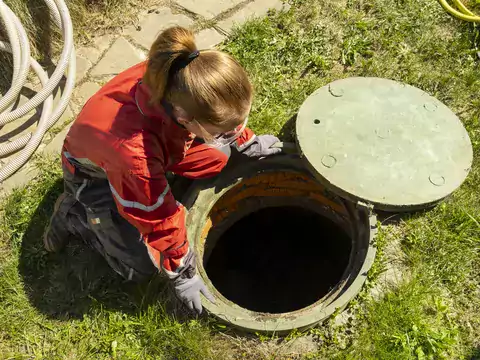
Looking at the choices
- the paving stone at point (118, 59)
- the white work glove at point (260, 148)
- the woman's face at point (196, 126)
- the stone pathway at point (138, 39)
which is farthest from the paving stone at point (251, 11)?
the woman's face at point (196, 126)

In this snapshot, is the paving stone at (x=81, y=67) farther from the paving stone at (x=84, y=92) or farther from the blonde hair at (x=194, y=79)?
the blonde hair at (x=194, y=79)

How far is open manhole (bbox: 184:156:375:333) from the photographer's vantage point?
7.92ft

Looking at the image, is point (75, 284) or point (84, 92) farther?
point (84, 92)

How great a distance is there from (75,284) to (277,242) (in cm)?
152

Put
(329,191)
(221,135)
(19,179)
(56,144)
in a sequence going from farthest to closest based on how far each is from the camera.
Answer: (56,144), (19,179), (329,191), (221,135)

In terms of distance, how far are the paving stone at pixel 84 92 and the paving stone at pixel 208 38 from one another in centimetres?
80

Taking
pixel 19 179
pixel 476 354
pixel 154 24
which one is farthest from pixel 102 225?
pixel 476 354

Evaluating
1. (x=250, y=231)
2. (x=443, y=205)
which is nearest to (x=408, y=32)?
(x=443, y=205)

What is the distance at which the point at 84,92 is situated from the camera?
3275mm

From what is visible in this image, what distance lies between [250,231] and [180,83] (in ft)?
6.44

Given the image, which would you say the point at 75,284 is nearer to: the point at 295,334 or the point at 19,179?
the point at 19,179

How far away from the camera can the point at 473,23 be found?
349 centimetres

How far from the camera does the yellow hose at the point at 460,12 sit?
342 cm

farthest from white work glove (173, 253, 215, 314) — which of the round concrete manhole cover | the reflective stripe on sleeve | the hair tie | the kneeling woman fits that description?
the hair tie
